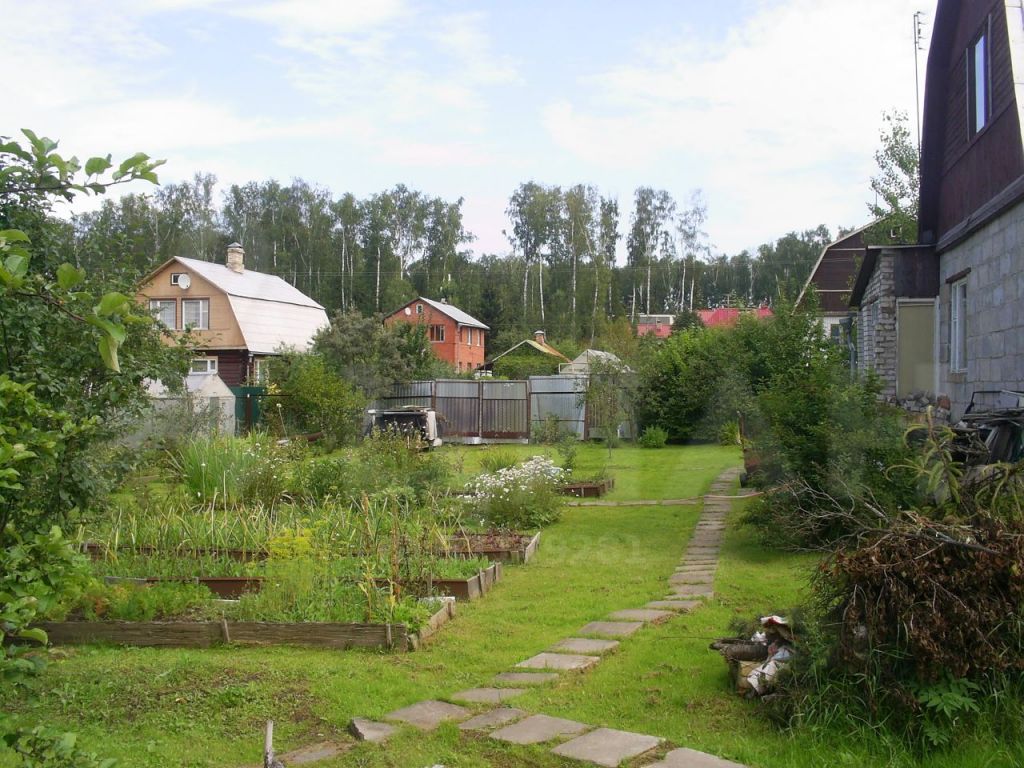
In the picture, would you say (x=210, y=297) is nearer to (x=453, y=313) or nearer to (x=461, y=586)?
(x=453, y=313)

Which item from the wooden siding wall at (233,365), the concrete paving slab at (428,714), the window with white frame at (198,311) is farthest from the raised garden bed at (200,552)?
the window with white frame at (198,311)

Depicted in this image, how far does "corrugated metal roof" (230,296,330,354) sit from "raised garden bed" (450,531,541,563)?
22.4m

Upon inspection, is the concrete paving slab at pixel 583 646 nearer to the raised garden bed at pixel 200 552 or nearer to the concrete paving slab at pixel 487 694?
the concrete paving slab at pixel 487 694

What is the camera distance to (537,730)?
15.6ft

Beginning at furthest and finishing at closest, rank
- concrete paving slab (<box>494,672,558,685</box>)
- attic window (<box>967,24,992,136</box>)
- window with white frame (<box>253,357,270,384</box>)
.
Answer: window with white frame (<box>253,357,270,384</box>) → attic window (<box>967,24,992,136</box>) → concrete paving slab (<box>494,672,558,685</box>)

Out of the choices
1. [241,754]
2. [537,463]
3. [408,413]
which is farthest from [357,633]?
[408,413]

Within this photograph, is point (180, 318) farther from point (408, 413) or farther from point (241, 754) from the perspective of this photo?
point (241, 754)

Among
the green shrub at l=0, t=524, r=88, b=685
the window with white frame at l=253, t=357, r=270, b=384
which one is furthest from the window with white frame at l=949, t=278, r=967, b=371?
the window with white frame at l=253, t=357, r=270, b=384

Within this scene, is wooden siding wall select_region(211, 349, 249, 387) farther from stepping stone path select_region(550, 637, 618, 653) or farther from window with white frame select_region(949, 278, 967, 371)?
stepping stone path select_region(550, 637, 618, 653)

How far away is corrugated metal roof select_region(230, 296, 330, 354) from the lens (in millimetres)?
33750

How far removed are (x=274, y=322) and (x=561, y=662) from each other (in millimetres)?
31800

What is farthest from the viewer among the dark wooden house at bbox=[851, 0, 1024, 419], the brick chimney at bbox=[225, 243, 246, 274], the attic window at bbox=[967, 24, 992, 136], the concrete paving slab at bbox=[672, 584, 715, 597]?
the brick chimney at bbox=[225, 243, 246, 274]

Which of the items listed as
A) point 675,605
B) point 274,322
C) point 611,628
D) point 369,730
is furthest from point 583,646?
point 274,322

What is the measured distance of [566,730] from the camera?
4.75 m
